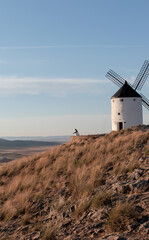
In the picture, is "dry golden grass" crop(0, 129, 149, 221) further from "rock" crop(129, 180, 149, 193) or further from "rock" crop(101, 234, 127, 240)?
"rock" crop(101, 234, 127, 240)

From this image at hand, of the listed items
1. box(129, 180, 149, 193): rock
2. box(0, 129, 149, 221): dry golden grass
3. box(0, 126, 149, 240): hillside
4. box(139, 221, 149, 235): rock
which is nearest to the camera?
box(139, 221, 149, 235): rock

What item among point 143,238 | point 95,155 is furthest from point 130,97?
point 143,238

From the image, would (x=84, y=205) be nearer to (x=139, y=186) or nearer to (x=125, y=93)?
(x=139, y=186)

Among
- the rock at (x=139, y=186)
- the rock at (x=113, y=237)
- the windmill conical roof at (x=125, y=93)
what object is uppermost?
→ the windmill conical roof at (x=125, y=93)

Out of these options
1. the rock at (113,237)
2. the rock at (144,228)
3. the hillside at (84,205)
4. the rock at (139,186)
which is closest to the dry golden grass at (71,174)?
the hillside at (84,205)

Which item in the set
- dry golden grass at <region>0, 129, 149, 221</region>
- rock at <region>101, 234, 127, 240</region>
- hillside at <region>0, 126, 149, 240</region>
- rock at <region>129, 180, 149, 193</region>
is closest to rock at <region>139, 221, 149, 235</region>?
hillside at <region>0, 126, 149, 240</region>

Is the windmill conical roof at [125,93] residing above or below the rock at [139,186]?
above

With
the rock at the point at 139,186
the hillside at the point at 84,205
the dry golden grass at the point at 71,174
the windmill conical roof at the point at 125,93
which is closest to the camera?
the hillside at the point at 84,205

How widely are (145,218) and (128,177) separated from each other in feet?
9.11

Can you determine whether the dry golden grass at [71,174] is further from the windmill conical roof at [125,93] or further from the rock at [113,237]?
the windmill conical roof at [125,93]

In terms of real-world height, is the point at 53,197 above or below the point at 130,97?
below

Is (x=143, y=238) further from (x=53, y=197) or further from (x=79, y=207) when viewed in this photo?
(x=53, y=197)

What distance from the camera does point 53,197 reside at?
10469 millimetres

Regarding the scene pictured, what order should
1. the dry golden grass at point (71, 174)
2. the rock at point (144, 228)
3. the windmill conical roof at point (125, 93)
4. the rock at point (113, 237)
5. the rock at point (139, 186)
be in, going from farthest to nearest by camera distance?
1. the windmill conical roof at point (125, 93)
2. the dry golden grass at point (71, 174)
3. the rock at point (139, 186)
4. the rock at point (144, 228)
5. the rock at point (113, 237)
